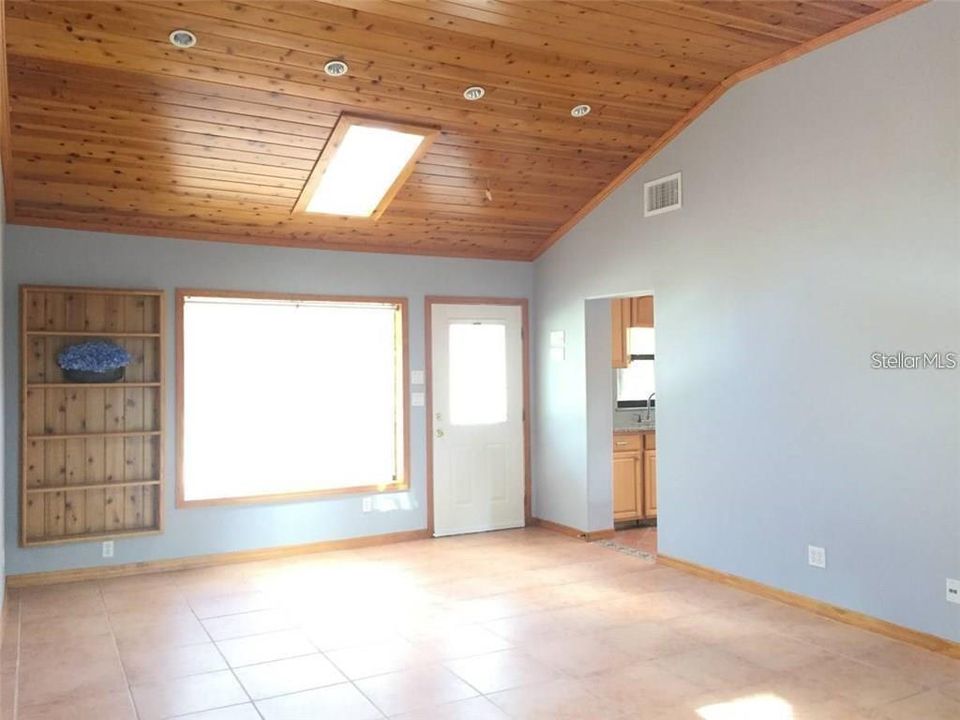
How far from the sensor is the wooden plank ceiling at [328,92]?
12.1 ft

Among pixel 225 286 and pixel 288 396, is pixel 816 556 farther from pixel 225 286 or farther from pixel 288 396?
pixel 225 286

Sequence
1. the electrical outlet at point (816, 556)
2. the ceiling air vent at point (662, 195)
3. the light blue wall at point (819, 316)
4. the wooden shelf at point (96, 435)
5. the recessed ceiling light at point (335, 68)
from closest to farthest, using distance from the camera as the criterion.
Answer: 1. the light blue wall at point (819, 316)
2. the recessed ceiling light at point (335, 68)
3. the electrical outlet at point (816, 556)
4. the wooden shelf at point (96, 435)
5. the ceiling air vent at point (662, 195)

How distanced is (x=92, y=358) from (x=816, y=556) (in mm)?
4643

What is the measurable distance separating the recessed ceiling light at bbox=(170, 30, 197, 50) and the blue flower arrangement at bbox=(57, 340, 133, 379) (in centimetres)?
225

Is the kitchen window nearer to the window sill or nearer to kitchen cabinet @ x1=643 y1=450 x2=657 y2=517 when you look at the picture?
kitchen cabinet @ x1=643 y1=450 x2=657 y2=517

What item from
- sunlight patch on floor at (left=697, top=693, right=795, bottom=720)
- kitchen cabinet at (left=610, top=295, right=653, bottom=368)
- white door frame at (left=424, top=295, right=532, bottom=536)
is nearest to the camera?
sunlight patch on floor at (left=697, top=693, right=795, bottom=720)

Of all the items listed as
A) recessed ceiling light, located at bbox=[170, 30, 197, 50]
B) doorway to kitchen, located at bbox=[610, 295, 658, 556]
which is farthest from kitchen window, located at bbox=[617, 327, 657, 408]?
recessed ceiling light, located at bbox=[170, 30, 197, 50]

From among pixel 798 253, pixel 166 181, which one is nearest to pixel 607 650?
pixel 798 253

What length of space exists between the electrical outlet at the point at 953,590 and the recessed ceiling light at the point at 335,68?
3.96 metres

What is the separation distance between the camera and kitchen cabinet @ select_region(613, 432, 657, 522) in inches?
260

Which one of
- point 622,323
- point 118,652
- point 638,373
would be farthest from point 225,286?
point 638,373

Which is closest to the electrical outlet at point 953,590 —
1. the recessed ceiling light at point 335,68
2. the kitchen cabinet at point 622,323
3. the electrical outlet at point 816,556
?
the electrical outlet at point 816,556

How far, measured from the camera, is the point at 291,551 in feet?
19.3

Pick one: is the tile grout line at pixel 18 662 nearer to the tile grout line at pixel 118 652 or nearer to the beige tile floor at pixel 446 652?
the beige tile floor at pixel 446 652
